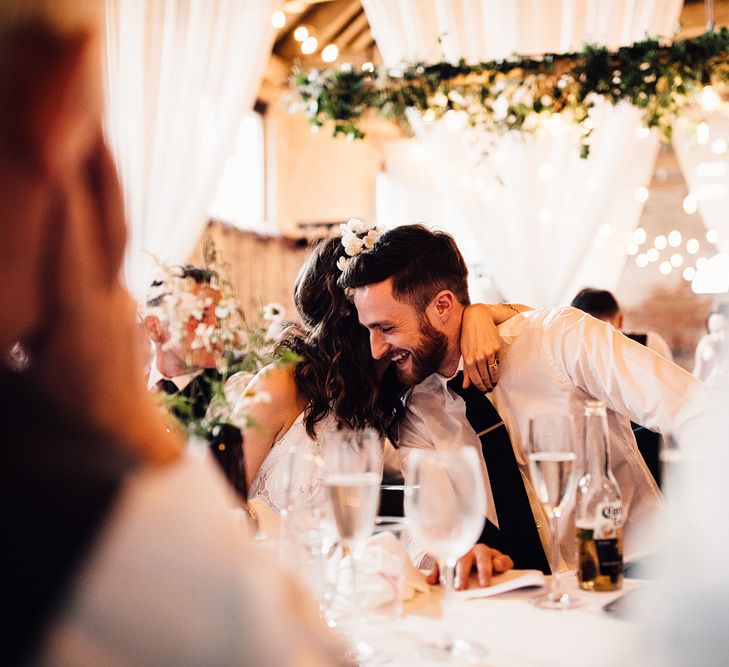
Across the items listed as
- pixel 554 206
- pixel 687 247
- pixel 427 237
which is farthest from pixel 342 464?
pixel 687 247

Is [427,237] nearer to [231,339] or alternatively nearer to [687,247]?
[231,339]

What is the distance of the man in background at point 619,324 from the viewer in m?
2.63

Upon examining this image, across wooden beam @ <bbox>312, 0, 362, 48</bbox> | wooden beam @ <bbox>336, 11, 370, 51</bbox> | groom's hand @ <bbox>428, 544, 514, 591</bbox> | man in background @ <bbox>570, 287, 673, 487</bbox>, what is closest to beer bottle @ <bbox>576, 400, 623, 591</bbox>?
groom's hand @ <bbox>428, 544, 514, 591</bbox>

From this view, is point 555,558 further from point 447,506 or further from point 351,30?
point 351,30

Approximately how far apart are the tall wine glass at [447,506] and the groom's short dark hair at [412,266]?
149cm

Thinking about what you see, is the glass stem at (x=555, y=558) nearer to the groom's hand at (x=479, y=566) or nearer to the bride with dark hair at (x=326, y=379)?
the groom's hand at (x=479, y=566)

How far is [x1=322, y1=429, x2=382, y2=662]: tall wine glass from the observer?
3.56 ft

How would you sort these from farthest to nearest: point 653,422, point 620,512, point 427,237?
point 427,237 → point 653,422 → point 620,512

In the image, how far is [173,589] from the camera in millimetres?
358

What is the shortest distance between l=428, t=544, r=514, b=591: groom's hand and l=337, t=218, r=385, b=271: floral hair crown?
4.07 ft

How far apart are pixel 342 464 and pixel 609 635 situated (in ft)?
1.35

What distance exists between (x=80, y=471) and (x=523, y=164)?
17.8ft

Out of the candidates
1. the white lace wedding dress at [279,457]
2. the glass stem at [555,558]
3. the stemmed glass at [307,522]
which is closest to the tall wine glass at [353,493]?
the stemmed glass at [307,522]

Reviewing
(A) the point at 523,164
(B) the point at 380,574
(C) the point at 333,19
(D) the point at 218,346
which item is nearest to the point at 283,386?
(D) the point at 218,346
